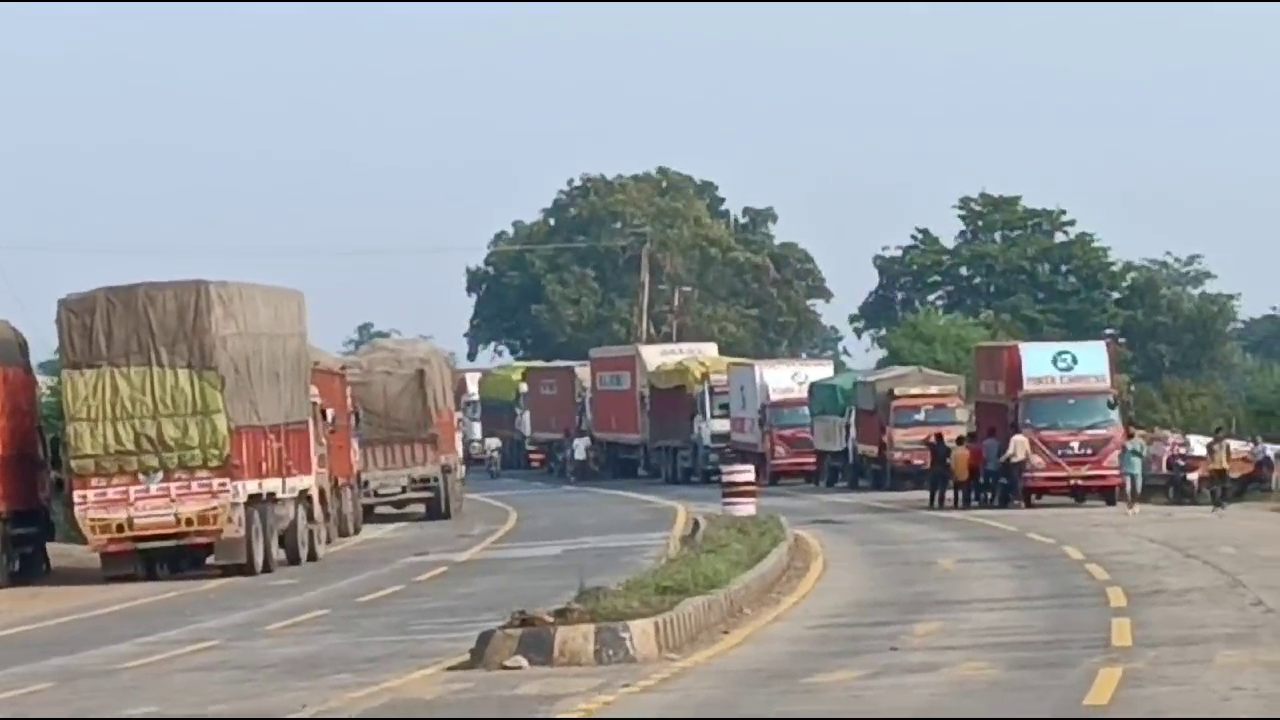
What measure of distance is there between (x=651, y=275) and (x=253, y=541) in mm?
81632

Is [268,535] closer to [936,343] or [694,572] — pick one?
[694,572]

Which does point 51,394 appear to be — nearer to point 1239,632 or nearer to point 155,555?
point 155,555

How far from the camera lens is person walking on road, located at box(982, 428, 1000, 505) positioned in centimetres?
4788

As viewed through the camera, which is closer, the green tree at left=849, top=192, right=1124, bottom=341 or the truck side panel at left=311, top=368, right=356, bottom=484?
the truck side panel at left=311, top=368, right=356, bottom=484

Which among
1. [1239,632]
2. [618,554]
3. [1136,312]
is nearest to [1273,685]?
[1239,632]

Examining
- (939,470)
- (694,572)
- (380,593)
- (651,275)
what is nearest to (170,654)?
(694,572)

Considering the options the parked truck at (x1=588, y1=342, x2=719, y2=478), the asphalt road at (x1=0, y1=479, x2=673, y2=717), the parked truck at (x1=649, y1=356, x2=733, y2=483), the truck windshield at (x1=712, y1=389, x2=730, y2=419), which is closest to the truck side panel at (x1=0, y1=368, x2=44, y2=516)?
the asphalt road at (x1=0, y1=479, x2=673, y2=717)

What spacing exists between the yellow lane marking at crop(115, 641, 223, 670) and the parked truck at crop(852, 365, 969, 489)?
114ft

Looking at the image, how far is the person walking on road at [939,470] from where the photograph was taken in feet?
159

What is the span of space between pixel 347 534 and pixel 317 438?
5.75 metres

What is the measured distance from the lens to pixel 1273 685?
637 inches

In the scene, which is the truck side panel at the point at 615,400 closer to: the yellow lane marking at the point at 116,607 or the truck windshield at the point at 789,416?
the truck windshield at the point at 789,416

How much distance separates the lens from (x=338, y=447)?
46.0m

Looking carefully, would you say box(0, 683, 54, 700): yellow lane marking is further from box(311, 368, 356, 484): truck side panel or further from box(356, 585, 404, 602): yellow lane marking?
box(311, 368, 356, 484): truck side panel
